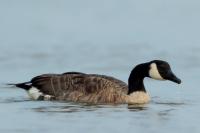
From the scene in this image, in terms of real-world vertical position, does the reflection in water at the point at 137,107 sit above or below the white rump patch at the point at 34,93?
below

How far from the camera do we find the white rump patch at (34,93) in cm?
1853

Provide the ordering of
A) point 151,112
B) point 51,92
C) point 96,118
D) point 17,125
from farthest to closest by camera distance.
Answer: point 51,92
point 151,112
point 96,118
point 17,125

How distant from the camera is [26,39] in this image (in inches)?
1036

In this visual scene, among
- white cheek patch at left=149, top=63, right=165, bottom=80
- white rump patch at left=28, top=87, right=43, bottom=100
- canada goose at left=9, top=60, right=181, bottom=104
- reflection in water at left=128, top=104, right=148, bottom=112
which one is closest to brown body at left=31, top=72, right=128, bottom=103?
canada goose at left=9, top=60, right=181, bottom=104

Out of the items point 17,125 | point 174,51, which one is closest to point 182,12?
point 174,51

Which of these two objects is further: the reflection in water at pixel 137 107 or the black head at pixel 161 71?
the black head at pixel 161 71

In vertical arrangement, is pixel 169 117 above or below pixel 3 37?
below

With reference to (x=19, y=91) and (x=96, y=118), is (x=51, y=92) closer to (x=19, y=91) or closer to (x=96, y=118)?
(x=19, y=91)

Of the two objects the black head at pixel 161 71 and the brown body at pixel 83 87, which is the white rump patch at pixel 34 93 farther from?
the black head at pixel 161 71

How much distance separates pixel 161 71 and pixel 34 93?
2.63 meters

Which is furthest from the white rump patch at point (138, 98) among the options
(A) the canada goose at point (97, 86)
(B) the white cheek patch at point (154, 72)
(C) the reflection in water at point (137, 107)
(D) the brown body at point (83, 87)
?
(B) the white cheek patch at point (154, 72)

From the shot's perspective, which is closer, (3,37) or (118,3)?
(3,37)

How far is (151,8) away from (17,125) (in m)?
18.2

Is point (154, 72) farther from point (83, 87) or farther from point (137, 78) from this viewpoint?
point (83, 87)
